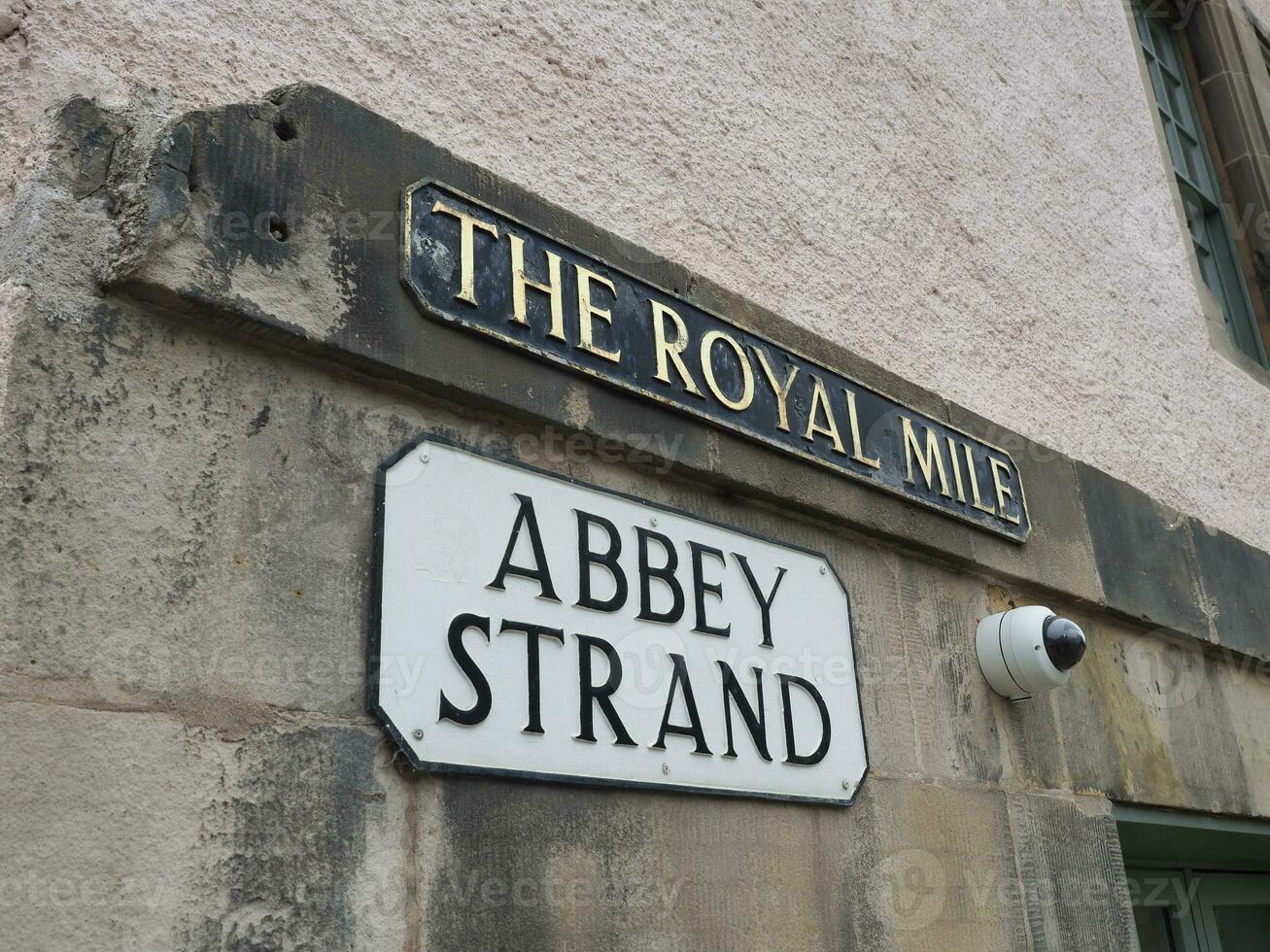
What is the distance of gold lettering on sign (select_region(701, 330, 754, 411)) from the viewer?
7.29ft

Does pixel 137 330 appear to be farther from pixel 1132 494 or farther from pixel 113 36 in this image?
pixel 1132 494

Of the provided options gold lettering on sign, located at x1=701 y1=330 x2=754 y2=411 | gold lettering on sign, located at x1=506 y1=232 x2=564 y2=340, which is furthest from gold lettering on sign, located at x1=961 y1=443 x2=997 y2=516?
gold lettering on sign, located at x1=506 y1=232 x2=564 y2=340

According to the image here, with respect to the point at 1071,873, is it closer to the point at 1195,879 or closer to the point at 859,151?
the point at 1195,879

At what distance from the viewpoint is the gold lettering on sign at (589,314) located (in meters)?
2.01

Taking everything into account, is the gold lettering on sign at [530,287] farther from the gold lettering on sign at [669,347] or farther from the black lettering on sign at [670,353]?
the gold lettering on sign at [669,347]

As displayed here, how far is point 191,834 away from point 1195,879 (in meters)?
3.16

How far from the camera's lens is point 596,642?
1856mm

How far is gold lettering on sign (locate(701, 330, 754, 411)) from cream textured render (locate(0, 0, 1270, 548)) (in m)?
0.23

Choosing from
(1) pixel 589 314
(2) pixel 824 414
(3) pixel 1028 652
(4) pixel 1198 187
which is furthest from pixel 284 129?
(4) pixel 1198 187

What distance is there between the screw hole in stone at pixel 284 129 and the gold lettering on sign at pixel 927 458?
4.96 feet

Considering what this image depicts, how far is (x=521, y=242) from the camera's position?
1984 mm

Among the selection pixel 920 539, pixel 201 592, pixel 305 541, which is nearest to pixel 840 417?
pixel 920 539

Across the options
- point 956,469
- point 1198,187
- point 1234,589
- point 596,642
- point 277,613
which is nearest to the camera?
point 277,613

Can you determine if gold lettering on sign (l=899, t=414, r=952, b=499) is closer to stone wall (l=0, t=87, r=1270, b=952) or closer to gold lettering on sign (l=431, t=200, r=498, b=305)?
stone wall (l=0, t=87, r=1270, b=952)
